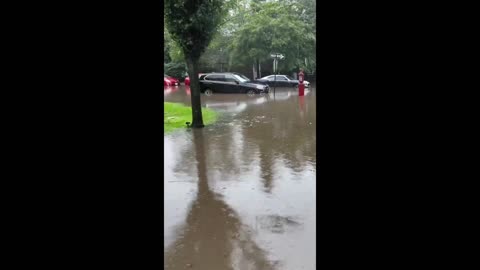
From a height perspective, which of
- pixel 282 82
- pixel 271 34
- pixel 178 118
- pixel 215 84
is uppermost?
pixel 271 34

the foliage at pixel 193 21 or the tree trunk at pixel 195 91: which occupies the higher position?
the foliage at pixel 193 21

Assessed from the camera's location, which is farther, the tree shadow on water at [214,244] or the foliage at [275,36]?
the foliage at [275,36]

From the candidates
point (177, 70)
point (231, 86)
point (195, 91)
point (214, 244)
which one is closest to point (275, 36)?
point (231, 86)

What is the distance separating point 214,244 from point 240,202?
1.37m

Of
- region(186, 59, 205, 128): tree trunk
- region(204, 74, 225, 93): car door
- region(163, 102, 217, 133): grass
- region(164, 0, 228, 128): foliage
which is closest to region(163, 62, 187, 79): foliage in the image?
region(204, 74, 225, 93): car door

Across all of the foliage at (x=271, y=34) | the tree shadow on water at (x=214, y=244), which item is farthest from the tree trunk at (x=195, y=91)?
the foliage at (x=271, y=34)

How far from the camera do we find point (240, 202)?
5828 millimetres

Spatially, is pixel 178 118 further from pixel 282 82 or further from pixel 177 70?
pixel 177 70

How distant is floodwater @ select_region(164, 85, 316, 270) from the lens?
13.9ft

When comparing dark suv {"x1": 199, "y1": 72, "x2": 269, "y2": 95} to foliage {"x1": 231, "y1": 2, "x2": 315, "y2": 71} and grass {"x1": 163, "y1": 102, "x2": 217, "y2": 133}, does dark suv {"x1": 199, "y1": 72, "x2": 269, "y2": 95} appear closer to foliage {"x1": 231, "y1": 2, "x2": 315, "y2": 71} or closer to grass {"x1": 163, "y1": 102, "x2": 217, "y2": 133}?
foliage {"x1": 231, "y1": 2, "x2": 315, "y2": 71}

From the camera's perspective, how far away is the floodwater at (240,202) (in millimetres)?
4246

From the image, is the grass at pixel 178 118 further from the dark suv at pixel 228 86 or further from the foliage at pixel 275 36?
the foliage at pixel 275 36
